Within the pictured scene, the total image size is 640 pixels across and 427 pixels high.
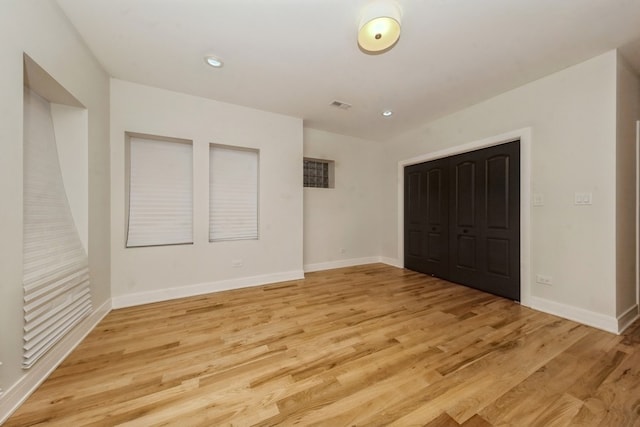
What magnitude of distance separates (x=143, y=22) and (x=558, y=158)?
13.7 ft

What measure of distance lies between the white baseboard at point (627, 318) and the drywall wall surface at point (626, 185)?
0.03 meters

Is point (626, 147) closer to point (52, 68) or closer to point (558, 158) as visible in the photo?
point (558, 158)

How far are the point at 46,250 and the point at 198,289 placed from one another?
5.23 ft

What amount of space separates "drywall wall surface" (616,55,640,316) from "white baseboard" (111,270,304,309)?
3642 mm

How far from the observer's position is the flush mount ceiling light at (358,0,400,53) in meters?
1.63

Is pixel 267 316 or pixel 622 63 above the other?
pixel 622 63

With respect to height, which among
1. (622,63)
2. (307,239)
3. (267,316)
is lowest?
(267,316)

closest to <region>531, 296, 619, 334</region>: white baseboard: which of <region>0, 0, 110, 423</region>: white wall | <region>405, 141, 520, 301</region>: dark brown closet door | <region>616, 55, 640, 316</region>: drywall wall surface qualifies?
<region>616, 55, 640, 316</region>: drywall wall surface

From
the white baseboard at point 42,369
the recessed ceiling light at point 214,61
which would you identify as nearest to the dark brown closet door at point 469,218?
the recessed ceiling light at point 214,61

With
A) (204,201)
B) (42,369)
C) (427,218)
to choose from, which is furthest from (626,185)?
(42,369)

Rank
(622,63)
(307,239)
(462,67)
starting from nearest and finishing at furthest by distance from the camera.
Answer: (622,63)
(462,67)
(307,239)

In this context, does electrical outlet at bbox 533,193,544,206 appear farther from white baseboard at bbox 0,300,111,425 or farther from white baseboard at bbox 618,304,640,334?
white baseboard at bbox 0,300,111,425

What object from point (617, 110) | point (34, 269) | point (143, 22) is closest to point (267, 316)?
point (34, 269)

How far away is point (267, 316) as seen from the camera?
2.46 meters
